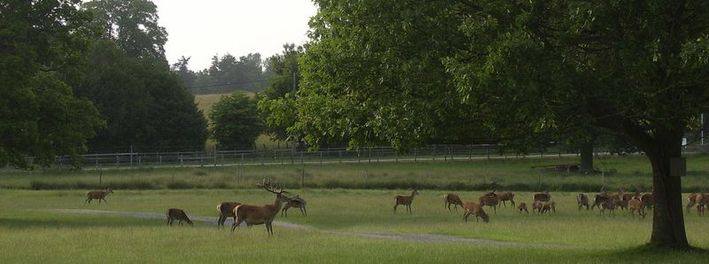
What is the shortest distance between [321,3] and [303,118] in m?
2.13

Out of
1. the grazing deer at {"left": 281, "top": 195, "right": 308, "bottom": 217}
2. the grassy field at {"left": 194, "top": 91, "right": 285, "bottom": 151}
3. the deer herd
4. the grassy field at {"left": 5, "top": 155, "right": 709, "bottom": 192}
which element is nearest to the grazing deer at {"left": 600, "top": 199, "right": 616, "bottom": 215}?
the deer herd

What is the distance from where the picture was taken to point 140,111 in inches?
3034

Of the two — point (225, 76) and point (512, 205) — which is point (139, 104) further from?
point (225, 76)

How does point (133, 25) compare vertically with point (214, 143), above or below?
above

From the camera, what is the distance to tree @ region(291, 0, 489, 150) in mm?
13516

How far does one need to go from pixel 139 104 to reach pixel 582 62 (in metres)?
66.3

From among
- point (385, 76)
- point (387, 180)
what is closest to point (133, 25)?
point (387, 180)

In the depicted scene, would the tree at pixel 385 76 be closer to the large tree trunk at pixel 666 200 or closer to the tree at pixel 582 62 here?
the tree at pixel 582 62

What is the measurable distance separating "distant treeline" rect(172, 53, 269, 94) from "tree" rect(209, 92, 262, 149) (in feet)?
270

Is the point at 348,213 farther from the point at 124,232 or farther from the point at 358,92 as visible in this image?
the point at 358,92

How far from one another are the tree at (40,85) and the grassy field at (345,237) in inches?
94.4

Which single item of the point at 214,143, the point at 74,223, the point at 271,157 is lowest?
the point at 74,223

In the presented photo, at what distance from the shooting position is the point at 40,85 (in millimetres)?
29094

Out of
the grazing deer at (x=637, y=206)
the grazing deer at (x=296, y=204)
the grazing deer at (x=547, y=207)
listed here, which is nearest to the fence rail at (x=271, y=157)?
the grazing deer at (x=296, y=204)
